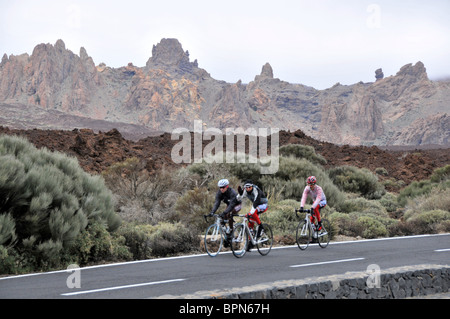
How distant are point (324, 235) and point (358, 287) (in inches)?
272

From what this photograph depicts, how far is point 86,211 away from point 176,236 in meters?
2.68

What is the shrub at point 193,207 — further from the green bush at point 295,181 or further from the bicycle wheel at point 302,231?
the green bush at point 295,181

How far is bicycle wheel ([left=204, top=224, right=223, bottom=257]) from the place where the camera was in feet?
40.6

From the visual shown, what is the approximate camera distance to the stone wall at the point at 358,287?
715 centimetres

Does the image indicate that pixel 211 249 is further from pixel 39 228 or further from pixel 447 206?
pixel 447 206

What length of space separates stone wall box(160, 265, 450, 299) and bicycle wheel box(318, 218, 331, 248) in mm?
5384

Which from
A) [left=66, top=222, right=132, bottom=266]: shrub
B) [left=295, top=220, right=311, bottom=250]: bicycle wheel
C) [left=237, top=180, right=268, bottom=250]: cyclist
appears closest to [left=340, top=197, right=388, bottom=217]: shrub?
[left=295, top=220, right=311, bottom=250]: bicycle wheel

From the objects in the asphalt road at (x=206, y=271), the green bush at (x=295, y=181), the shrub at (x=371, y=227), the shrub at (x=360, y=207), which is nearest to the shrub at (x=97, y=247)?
the asphalt road at (x=206, y=271)

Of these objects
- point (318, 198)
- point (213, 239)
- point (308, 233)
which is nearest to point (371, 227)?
point (308, 233)

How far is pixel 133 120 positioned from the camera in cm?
19375

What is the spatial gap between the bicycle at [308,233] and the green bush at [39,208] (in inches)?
202

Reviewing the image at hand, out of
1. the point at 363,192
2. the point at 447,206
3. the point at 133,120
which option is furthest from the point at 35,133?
the point at 133,120

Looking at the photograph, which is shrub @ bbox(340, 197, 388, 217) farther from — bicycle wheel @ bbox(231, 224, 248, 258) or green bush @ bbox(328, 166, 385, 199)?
bicycle wheel @ bbox(231, 224, 248, 258)

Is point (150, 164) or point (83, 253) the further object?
point (150, 164)
